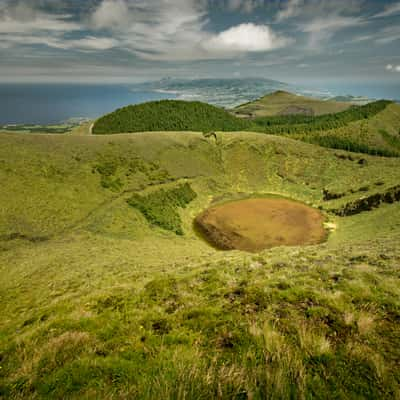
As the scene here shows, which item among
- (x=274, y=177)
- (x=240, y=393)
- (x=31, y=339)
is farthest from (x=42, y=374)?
(x=274, y=177)

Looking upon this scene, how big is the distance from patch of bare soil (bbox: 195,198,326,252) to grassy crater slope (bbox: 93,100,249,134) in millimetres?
92131

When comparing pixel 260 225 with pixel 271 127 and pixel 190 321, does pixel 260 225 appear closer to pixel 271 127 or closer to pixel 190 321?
pixel 190 321

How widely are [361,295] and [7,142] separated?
62553 mm

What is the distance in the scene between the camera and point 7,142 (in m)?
48.1

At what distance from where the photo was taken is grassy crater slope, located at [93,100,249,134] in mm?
132000

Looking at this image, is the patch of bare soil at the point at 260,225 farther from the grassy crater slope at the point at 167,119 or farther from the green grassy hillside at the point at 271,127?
the grassy crater slope at the point at 167,119

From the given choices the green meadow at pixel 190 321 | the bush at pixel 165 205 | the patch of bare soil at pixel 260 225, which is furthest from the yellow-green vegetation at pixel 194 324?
the patch of bare soil at pixel 260 225

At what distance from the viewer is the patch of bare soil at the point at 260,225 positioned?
38.8 metres

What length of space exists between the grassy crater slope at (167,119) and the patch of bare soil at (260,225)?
92.1m

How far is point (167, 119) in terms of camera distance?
138750 mm

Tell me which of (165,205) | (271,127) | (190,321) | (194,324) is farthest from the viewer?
(271,127)

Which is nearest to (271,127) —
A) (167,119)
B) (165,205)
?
(167,119)

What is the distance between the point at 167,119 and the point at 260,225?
11249cm

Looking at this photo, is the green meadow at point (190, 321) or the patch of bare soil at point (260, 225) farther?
the patch of bare soil at point (260, 225)
